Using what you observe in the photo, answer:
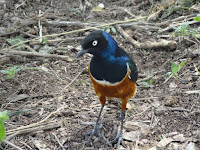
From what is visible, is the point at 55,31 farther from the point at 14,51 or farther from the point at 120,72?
the point at 120,72

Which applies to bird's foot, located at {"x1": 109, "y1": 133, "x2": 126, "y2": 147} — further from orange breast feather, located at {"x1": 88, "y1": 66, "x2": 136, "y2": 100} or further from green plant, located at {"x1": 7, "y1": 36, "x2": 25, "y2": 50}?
green plant, located at {"x1": 7, "y1": 36, "x2": 25, "y2": 50}

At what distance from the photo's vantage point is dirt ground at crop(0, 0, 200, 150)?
4199mm

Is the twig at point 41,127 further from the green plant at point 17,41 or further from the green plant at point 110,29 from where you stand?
the green plant at point 110,29

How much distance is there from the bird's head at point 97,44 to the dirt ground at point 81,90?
1.10m

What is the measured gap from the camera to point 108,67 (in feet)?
13.2

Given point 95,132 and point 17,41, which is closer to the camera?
point 95,132

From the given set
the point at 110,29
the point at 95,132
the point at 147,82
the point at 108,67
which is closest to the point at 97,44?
the point at 108,67

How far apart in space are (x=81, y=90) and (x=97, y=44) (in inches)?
59.5

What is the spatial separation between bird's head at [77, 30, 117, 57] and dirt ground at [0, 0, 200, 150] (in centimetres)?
110

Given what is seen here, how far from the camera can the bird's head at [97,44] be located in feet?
12.6

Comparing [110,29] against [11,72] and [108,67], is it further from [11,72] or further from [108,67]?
[108,67]

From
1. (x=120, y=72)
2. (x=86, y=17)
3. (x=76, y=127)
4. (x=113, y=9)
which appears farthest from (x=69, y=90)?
(x=113, y=9)

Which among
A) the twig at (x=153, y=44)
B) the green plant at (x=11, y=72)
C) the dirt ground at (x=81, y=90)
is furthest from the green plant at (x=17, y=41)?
the twig at (x=153, y=44)

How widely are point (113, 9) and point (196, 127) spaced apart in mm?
4332
